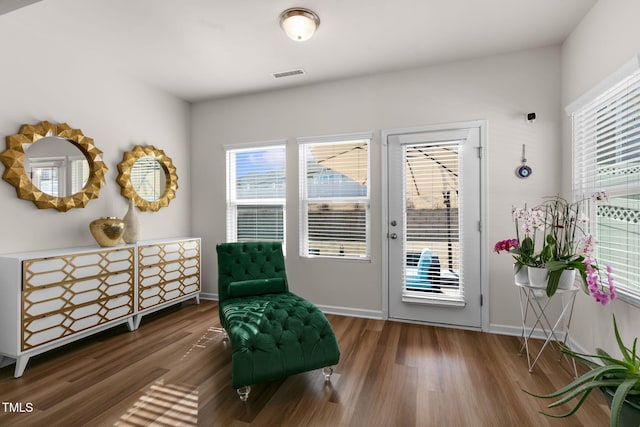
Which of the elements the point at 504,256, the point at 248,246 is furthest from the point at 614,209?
the point at 248,246

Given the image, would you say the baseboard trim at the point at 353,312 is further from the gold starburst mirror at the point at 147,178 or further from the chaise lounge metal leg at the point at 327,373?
the gold starburst mirror at the point at 147,178

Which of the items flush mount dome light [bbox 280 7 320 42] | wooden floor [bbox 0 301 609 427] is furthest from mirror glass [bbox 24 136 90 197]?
flush mount dome light [bbox 280 7 320 42]

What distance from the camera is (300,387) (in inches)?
80.0

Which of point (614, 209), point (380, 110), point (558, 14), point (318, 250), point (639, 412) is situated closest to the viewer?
point (639, 412)

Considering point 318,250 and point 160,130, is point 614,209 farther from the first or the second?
point 160,130

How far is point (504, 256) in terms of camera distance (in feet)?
9.78

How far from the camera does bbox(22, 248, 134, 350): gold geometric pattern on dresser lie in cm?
222

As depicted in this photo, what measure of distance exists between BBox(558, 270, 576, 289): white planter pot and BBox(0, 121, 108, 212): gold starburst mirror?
412cm

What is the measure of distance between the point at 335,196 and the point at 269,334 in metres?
1.95

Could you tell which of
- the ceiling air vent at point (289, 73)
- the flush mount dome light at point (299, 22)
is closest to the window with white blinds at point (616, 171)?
the flush mount dome light at point (299, 22)

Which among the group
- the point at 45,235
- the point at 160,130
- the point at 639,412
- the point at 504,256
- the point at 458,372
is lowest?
the point at 458,372

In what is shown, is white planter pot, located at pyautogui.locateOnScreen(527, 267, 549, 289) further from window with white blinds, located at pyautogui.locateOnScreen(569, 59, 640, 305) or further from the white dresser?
the white dresser

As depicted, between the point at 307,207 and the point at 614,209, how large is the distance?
8.97ft

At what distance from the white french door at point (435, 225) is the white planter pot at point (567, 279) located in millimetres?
879
